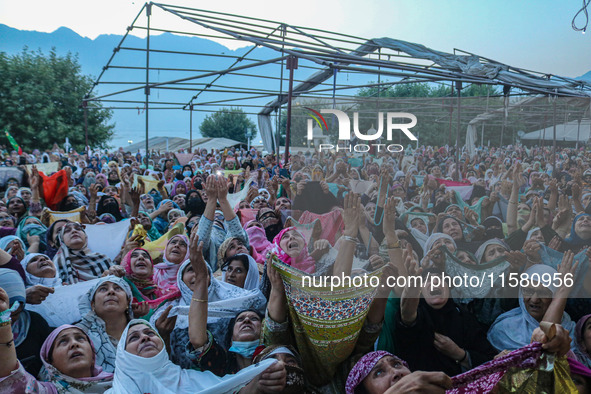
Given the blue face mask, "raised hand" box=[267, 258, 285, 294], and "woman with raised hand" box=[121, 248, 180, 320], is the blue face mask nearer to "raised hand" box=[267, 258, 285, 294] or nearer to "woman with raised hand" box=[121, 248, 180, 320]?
"raised hand" box=[267, 258, 285, 294]

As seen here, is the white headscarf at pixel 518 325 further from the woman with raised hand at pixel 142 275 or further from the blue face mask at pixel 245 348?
the woman with raised hand at pixel 142 275

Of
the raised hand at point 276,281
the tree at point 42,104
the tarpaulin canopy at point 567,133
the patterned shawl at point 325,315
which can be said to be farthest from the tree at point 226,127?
the patterned shawl at point 325,315

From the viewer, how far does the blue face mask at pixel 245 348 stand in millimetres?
2477

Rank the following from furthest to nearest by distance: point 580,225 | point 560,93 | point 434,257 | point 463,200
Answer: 1. point 560,93
2. point 463,200
3. point 580,225
4. point 434,257

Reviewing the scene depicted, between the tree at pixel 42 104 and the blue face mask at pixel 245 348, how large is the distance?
21.8m

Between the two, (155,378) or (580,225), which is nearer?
(155,378)

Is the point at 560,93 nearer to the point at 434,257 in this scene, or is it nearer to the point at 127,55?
the point at 434,257

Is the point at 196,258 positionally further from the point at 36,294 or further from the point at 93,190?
the point at 93,190

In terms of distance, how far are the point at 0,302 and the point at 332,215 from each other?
231 cm

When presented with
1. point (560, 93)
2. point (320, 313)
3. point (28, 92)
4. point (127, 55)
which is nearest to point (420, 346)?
point (320, 313)

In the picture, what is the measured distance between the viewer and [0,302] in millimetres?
1814

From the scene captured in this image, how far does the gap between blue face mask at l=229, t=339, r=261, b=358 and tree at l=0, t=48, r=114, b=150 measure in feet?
71.6

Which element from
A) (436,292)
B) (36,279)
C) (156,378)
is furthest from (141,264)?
(436,292)

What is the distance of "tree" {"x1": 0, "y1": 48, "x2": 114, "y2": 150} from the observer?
73.6 ft
